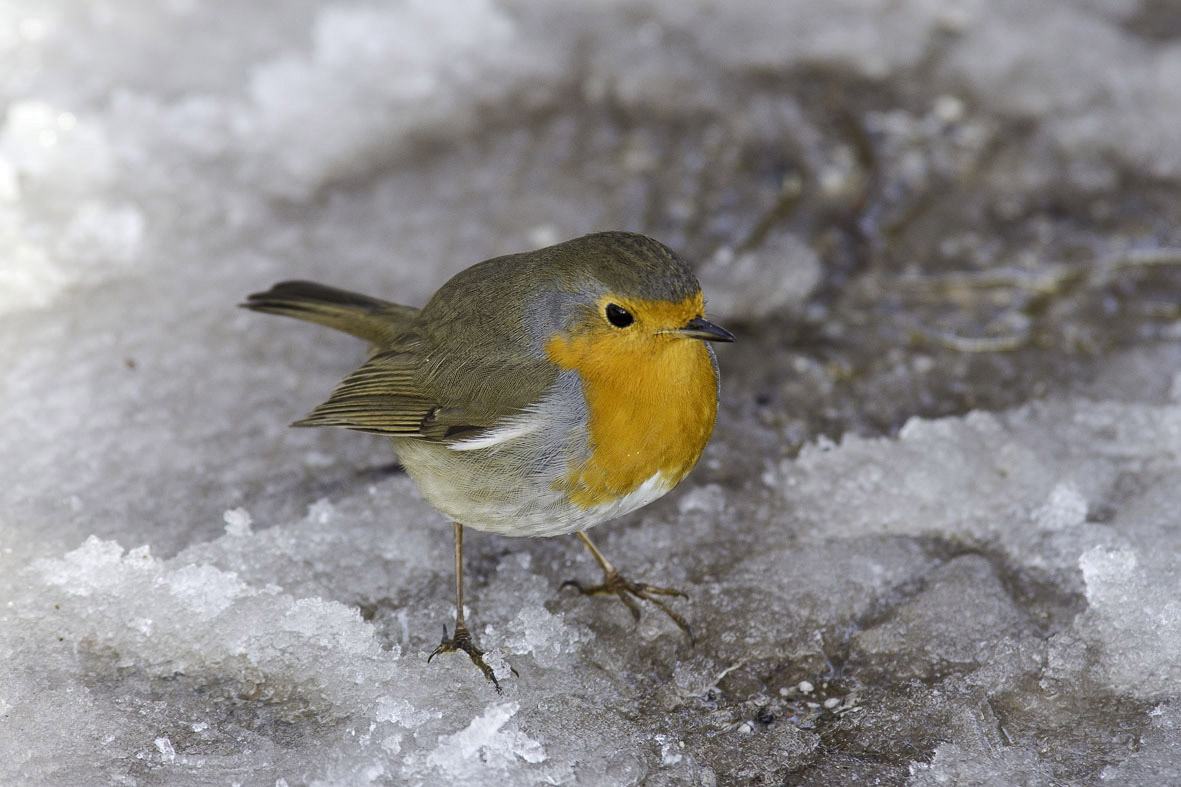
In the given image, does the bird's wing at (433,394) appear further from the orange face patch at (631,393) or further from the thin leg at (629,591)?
the thin leg at (629,591)

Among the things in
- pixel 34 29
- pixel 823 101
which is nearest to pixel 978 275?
pixel 823 101

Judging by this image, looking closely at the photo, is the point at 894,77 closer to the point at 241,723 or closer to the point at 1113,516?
the point at 1113,516

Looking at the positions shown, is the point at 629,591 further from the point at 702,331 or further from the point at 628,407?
the point at 702,331

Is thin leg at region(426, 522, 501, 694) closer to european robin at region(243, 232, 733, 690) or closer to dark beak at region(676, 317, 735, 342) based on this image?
european robin at region(243, 232, 733, 690)

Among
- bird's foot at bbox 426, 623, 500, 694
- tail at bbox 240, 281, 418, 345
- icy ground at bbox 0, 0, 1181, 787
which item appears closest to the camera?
icy ground at bbox 0, 0, 1181, 787

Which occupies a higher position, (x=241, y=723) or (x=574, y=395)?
(x=574, y=395)

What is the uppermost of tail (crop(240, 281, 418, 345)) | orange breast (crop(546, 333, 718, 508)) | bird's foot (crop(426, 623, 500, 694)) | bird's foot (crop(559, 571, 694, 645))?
orange breast (crop(546, 333, 718, 508))

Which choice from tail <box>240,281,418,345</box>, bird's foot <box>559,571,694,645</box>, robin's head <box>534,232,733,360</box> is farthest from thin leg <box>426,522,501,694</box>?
tail <box>240,281,418,345</box>
